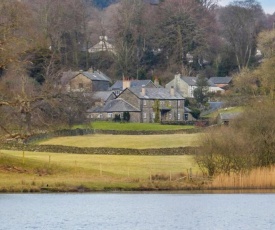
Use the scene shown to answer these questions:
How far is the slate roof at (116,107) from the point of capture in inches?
5290

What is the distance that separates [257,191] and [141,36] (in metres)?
96.3

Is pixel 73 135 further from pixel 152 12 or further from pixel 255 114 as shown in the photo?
pixel 152 12

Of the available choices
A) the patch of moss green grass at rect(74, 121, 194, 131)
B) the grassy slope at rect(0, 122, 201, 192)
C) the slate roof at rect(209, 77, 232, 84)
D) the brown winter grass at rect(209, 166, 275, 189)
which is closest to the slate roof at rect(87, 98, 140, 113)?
the patch of moss green grass at rect(74, 121, 194, 131)

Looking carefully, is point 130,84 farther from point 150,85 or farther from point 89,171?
point 89,171

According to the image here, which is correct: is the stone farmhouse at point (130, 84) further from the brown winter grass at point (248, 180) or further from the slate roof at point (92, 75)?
the brown winter grass at point (248, 180)

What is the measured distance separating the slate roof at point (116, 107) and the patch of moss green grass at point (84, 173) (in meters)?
49.0

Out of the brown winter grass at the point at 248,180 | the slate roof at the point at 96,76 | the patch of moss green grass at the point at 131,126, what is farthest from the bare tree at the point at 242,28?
the brown winter grass at the point at 248,180

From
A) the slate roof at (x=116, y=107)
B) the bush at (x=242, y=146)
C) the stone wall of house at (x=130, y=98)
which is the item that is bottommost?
the bush at (x=242, y=146)

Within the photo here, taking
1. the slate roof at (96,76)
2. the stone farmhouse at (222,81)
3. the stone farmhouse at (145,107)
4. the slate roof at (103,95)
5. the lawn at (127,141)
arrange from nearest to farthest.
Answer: the lawn at (127,141), the stone farmhouse at (145,107), the slate roof at (103,95), the slate roof at (96,76), the stone farmhouse at (222,81)
